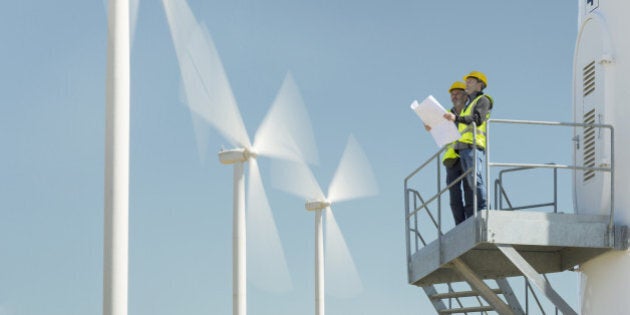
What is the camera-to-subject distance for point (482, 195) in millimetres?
27234

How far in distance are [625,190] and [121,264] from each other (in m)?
9.43

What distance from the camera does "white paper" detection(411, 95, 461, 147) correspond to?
2684cm

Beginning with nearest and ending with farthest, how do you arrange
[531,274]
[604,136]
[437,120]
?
[531,274], [437,120], [604,136]

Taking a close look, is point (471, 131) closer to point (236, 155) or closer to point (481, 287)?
point (481, 287)

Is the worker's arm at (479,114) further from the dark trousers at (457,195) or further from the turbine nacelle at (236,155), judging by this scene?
the turbine nacelle at (236,155)

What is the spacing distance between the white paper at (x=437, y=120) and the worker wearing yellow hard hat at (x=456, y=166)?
110cm

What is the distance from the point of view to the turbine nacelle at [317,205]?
2544 inches

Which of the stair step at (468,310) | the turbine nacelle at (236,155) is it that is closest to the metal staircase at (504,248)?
the stair step at (468,310)

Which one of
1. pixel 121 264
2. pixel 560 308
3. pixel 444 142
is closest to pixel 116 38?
pixel 121 264

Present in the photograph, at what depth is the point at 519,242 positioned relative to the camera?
2647 centimetres

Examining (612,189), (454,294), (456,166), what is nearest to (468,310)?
(454,294)

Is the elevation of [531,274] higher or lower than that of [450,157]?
lower

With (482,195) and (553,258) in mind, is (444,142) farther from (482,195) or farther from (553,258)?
(553,258)

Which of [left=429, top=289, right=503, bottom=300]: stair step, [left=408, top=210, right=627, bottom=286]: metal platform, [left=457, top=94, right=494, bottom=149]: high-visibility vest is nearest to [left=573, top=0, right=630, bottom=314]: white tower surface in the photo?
[left=408, top=210, right=627, bottom=286]: metal platform
